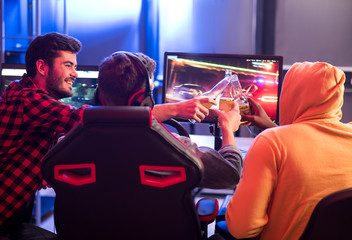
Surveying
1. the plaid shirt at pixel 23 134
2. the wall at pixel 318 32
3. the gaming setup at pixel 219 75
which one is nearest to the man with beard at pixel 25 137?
the plaid shirt at pixel 23 134

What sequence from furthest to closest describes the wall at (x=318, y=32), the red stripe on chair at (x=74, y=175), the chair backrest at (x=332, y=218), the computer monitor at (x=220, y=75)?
the wall at (x=318, y=32)
the computer monitor at (x=220, y=75)
the red stripe on chair at (x=74, y=175)
the chair backrest at (x=332, y=218)

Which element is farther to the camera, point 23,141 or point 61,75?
point 61,75

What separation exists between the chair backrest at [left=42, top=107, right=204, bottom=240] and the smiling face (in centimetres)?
72

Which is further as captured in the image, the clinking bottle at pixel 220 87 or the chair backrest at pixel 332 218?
the clinking bottle at pixel 220 87

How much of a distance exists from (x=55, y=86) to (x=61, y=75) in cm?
6

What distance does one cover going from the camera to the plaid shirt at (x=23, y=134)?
1.46 meters

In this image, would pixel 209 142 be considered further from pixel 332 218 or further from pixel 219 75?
pixel 332 218

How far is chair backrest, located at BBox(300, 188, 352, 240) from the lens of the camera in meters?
0.90

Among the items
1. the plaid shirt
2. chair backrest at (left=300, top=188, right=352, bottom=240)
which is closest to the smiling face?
the plaid shirt

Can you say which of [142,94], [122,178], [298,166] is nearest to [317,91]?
[298,166]

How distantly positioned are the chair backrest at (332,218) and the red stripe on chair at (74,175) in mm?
583

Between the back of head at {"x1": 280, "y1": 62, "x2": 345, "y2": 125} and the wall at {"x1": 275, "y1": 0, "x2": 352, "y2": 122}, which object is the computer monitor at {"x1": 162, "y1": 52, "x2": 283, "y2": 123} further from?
the wall at {"x1": 275, "y1": 0, "x2": 352, "y2": 122}

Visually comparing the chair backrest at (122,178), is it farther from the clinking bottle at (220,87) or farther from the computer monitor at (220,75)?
the computer monitor at (220,75)

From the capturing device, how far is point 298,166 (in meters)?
1.07
